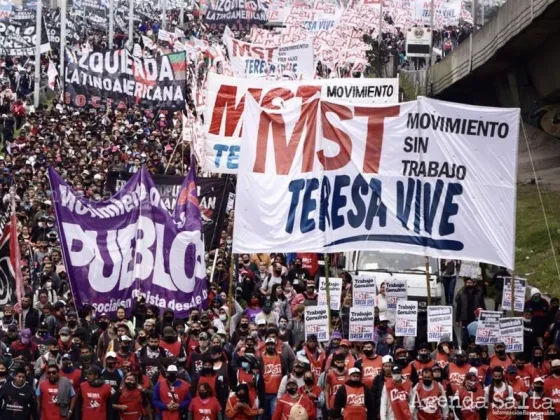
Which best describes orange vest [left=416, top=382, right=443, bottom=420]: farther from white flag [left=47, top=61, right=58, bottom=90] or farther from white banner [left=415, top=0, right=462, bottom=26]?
white banner [left=415, top=0, right=462, bottom=26]

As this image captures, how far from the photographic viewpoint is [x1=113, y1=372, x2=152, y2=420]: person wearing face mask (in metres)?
17.5

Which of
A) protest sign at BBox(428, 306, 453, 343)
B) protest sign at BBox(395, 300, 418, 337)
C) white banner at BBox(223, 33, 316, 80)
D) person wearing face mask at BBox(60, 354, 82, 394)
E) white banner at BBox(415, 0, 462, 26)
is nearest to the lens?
→ person wearing face mask at BBox(60, 354, 82, 394)

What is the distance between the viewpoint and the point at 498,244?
18.5 meters

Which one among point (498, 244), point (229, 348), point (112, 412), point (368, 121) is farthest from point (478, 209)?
point (112, 412)

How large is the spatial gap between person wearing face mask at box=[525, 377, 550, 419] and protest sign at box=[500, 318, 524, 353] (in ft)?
2.11

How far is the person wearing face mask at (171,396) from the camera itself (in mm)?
17531

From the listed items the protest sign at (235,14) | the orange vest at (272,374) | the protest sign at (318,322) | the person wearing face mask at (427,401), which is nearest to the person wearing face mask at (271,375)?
the orange vest at (272,374)

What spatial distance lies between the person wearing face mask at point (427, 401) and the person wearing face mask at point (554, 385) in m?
1.23

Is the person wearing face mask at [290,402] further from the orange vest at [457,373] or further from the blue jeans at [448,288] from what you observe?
the blue jeans at [448,288]

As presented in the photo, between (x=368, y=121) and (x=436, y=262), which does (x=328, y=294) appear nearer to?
(x=368, y=121)

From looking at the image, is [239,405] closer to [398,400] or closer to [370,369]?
[370,369]

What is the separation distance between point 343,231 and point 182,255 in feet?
7.47

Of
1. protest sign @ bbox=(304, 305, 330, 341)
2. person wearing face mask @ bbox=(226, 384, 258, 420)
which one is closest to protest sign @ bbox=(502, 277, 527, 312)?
protest sign @ bbox=(304, 305, 330, 341)

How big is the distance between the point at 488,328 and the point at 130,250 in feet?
14.5
